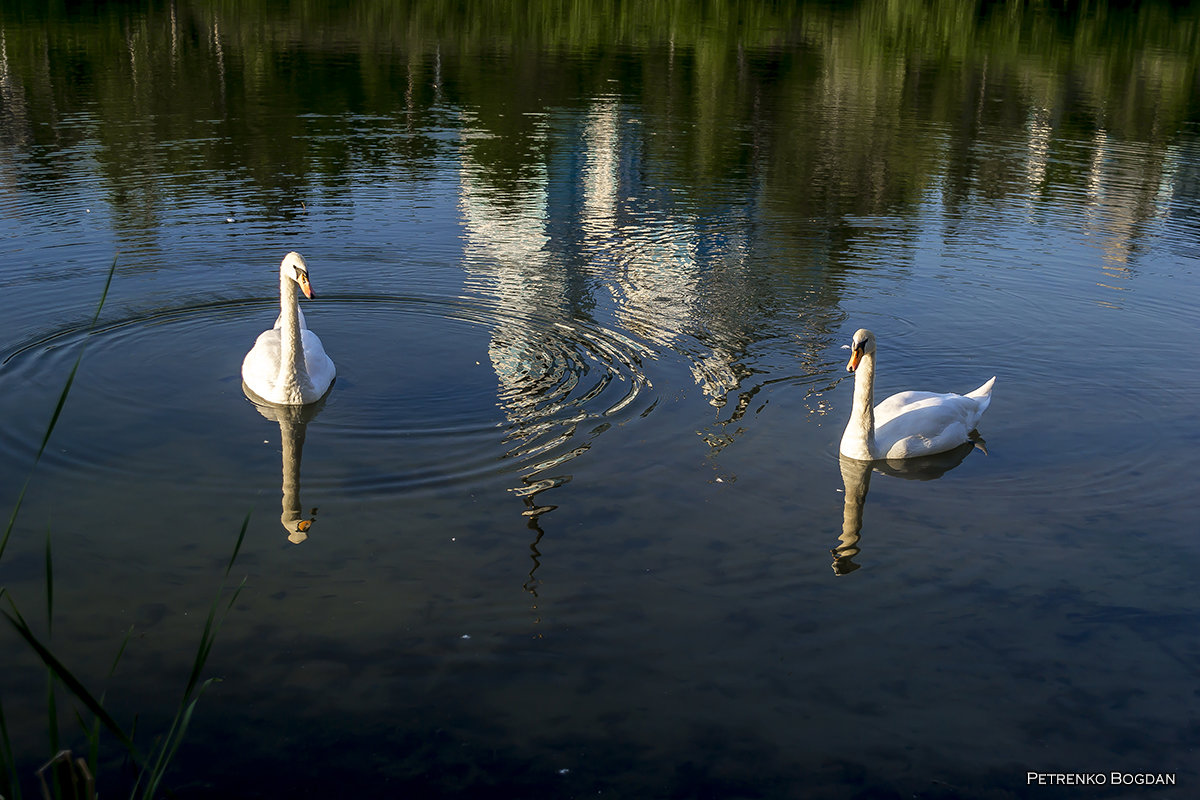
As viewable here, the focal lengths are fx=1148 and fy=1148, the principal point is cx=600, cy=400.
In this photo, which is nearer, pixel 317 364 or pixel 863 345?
pixel 863 345

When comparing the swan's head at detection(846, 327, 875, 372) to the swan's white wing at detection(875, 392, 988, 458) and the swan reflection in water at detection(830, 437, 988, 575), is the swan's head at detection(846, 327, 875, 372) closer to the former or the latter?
the swan's white wing at detection(875, 392, 988, 458)

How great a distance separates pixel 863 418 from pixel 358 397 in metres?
5.19

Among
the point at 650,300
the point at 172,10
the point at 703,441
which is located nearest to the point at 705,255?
the point at 650,300

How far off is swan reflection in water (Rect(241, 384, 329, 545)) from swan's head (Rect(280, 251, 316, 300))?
117 cm

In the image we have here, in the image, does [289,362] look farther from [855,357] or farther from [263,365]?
[855,357]

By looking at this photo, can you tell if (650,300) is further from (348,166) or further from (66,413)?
(348,166)

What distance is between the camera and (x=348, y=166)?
24.0 meters

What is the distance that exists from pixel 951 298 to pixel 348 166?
13.3 m

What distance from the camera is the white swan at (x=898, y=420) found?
10.6 meters

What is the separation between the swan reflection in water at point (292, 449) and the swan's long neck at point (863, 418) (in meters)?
4.91

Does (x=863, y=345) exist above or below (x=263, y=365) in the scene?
above

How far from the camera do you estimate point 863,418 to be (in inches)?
419

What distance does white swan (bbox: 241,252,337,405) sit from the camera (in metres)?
11.6

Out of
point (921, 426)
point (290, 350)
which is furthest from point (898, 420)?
point (290, 350)
